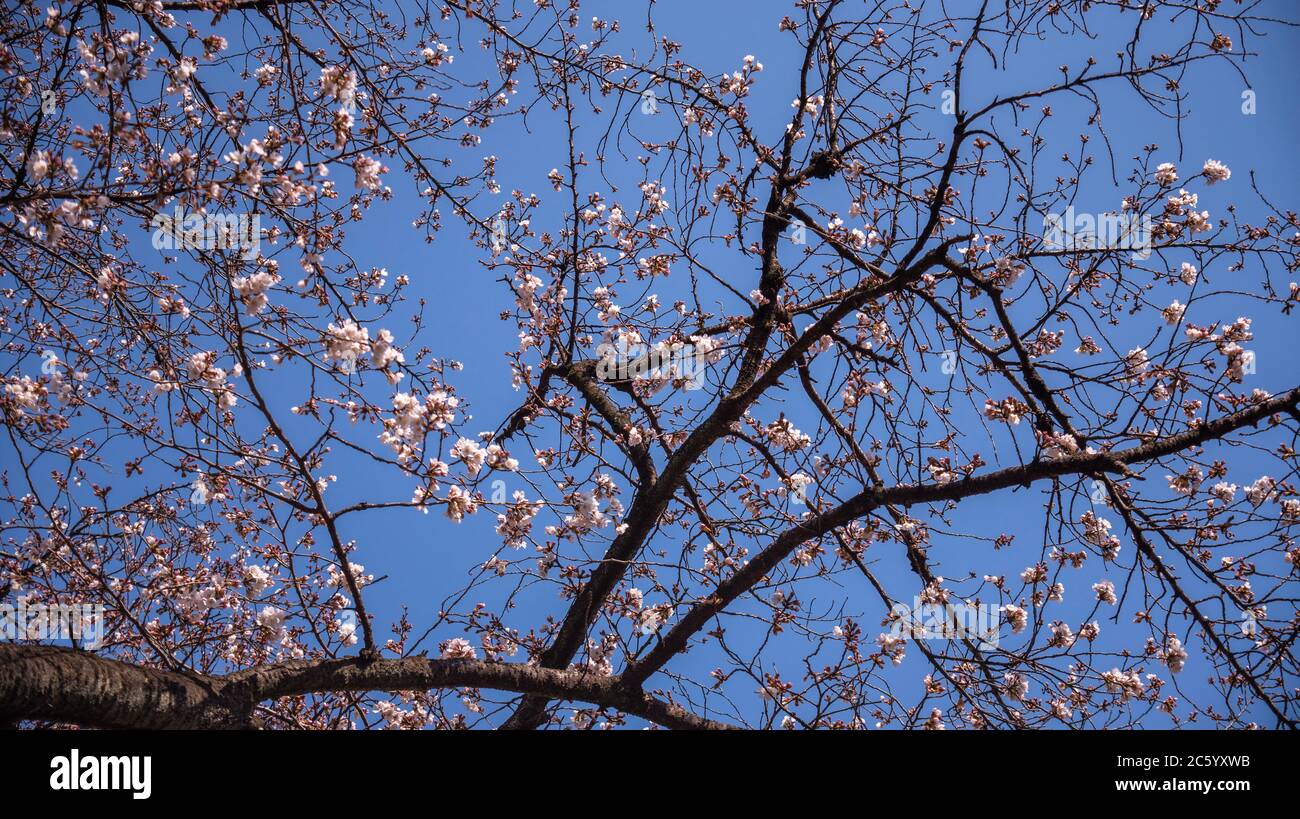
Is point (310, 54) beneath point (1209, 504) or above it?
above

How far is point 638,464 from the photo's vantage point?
4.85 metres

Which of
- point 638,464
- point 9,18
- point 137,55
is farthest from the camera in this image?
point 638,464

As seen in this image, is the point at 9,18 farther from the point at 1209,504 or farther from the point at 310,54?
the point at 1209,504

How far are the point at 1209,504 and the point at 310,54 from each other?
525 centimetres

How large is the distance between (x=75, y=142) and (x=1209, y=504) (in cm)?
543
